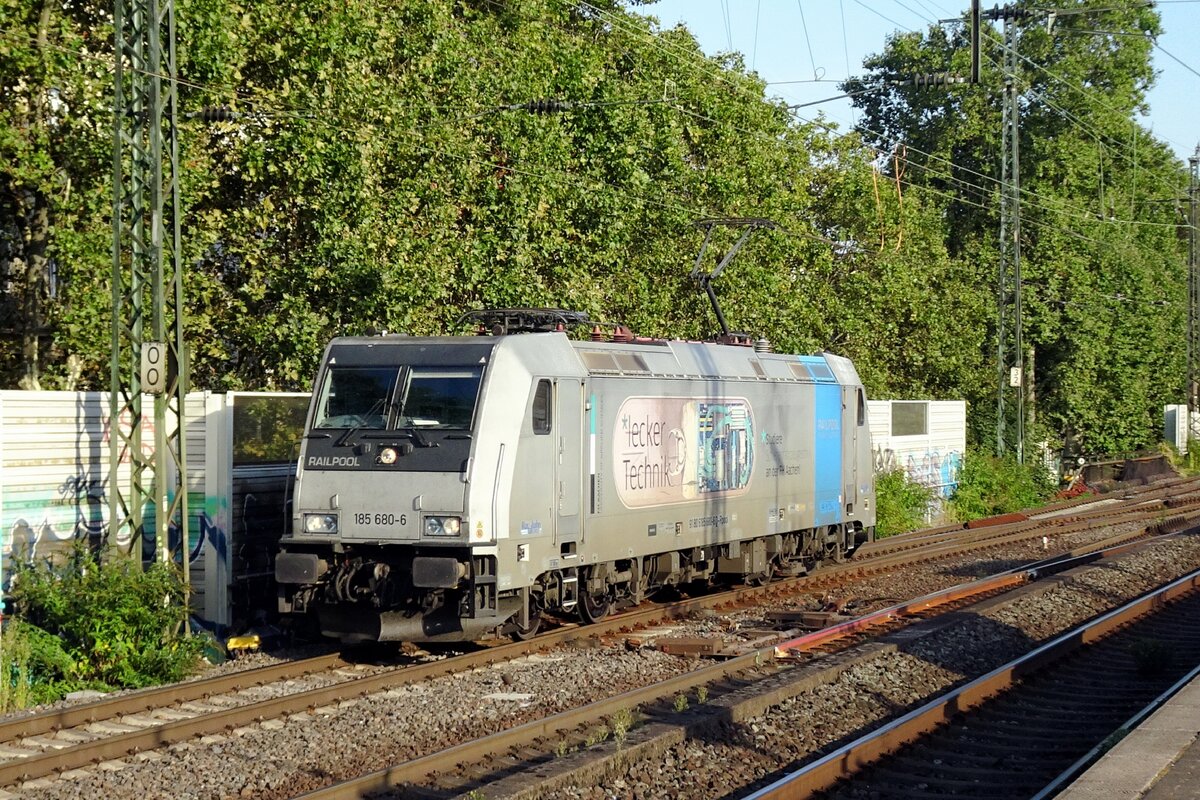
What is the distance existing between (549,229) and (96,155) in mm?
7917

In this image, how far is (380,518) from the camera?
1307 centimetres

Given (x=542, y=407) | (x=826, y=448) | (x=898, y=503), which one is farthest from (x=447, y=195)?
(x=898, y=503)

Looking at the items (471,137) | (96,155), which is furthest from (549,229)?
(96,155)

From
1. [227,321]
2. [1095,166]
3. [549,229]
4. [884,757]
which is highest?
[1095,166]

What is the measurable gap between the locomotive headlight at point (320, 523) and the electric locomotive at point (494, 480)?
0.01 meters

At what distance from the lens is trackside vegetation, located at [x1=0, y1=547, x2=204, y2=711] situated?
1228 centimetres

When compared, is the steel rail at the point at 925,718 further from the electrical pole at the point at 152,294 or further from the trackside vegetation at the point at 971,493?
the trackside vegetation at the point at 971,493

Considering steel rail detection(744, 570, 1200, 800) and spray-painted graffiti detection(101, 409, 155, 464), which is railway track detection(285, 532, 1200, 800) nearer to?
steel rail detection(744, 570, 1200, 800)

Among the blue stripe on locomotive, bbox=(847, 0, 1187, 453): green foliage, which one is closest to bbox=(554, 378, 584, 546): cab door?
the blue stripe on locomotive

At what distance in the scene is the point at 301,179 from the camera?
19.0 m

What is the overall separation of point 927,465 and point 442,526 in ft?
73.2

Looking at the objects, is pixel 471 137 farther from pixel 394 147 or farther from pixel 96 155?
pixel 96 155

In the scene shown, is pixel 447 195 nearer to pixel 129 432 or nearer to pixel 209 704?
pixel 129 432

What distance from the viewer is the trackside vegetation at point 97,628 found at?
12281 mm
